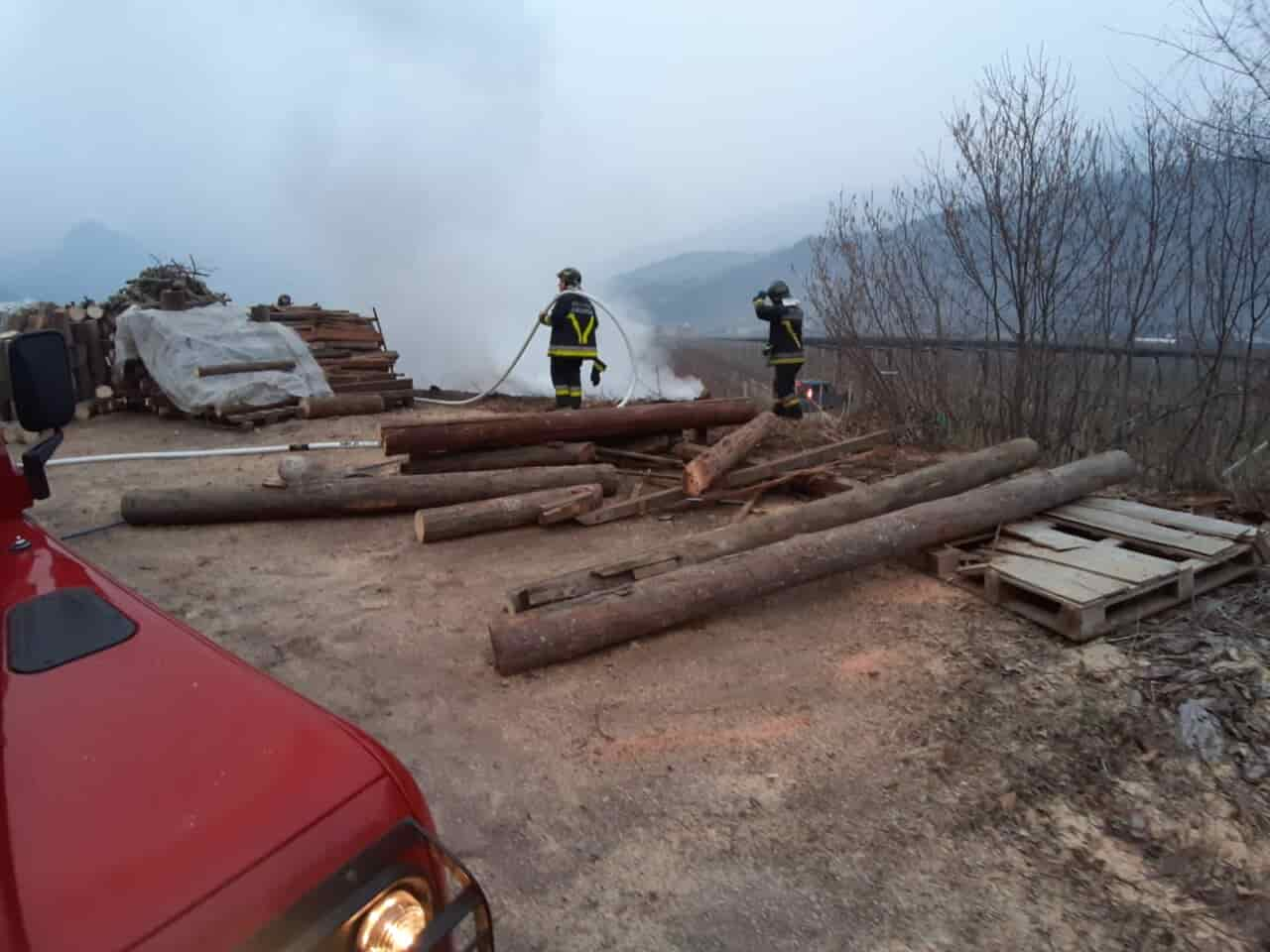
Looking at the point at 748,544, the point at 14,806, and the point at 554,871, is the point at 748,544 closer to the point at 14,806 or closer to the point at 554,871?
the point at 554,871

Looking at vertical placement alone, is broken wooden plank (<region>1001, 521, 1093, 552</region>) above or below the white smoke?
below

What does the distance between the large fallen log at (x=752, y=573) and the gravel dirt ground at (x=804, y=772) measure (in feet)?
0.68

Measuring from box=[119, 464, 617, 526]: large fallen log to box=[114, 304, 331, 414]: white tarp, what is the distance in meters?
5.01

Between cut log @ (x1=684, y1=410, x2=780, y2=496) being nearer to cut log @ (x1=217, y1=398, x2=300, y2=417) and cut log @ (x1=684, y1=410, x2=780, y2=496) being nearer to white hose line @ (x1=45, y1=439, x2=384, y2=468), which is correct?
white hose line @ (x1=45, y1=439, x2=384, y2=468)

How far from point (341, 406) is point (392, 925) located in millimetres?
11463

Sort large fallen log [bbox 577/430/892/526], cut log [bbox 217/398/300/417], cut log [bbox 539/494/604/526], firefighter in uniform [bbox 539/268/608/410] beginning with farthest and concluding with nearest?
cut log [bbox 217/398/300/417], firefighter in uniform [bbox 539/268/608/410], large fallen log [bbox 577/430/892/526], cut log [bbox 539/494/604/526]

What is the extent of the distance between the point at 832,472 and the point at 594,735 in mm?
4027

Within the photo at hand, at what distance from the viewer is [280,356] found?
38.9 feet

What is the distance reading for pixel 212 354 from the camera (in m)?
→ 11.1

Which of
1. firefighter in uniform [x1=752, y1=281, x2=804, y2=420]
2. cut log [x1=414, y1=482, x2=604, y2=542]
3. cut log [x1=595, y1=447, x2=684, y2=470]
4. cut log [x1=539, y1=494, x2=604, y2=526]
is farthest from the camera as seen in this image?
firefighter in uniform [x1=752, y1=281, x2=804, y2=420]

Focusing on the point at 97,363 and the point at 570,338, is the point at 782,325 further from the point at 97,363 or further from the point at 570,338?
the point at 97,363

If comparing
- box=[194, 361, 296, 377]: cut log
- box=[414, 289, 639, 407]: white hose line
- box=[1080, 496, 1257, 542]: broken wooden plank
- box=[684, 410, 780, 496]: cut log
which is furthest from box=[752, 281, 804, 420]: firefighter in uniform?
box=[194, 361, 296, 377]: cut log

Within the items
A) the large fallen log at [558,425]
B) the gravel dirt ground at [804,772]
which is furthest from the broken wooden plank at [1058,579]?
the large fallen log at [558,425]

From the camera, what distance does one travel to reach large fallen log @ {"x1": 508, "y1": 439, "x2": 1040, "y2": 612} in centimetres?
416
